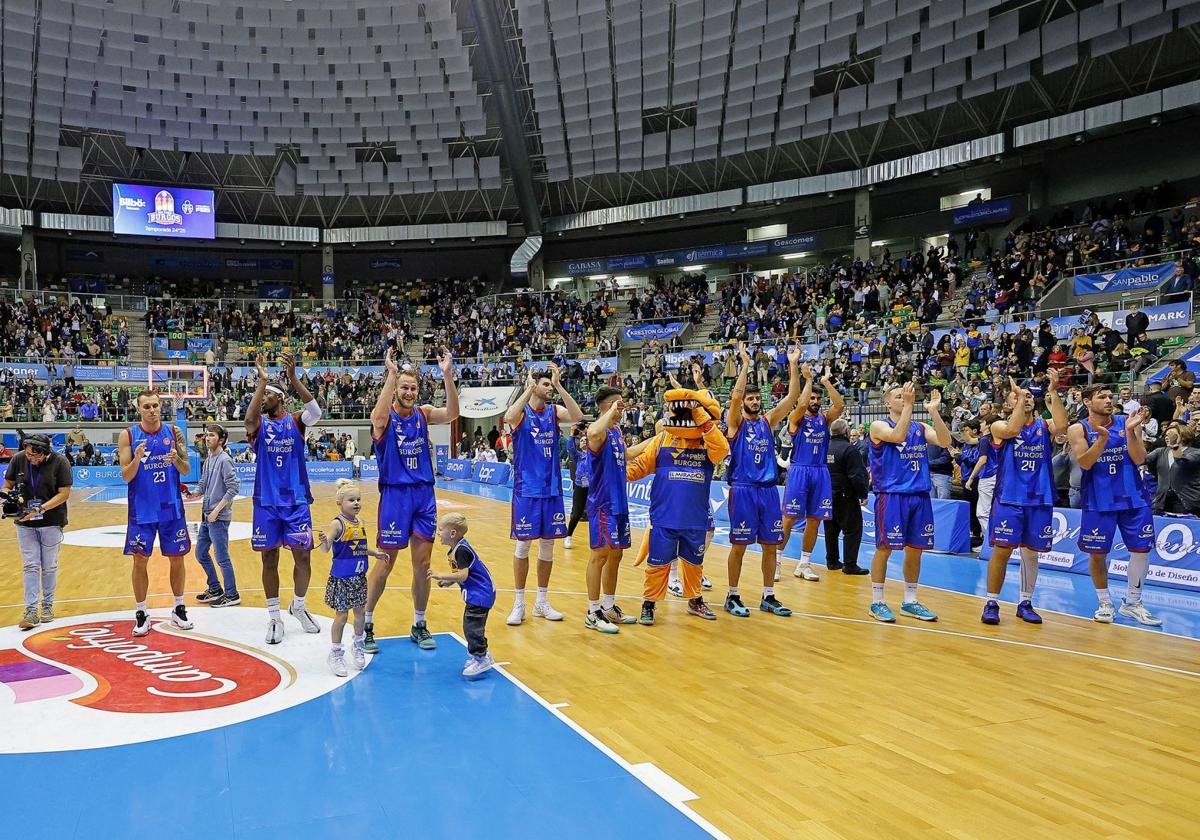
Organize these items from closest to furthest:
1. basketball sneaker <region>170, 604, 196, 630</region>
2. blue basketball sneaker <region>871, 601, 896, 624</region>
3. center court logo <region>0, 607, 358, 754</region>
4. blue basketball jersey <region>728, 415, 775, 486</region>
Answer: center court logo <region>0, 607, 358, 754</region>
basketball sneaker <region>170, 604, 196, 630</region>
blue basketball sneaker <region>871, 601, 896, 624</region>
blue basketball jersey <region>728, 415, 775, 486</region>

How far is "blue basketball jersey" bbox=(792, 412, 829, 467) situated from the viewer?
31.5 ft

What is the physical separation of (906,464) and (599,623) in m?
3.16

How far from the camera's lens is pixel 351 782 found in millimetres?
4059

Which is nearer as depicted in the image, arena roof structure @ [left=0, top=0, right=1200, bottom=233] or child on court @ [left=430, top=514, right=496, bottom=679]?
child on court @ [left=430, top=514, right=496, bottom=679]

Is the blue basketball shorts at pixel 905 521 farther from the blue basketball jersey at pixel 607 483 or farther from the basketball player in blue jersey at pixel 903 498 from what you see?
the blue basketball jersey at pixel 607 483

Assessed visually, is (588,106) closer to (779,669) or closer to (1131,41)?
(1131,41)

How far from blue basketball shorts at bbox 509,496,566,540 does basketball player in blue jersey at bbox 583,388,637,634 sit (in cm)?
30

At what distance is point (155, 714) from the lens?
5.01m

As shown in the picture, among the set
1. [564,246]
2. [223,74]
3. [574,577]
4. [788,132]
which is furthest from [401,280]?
[574,577]

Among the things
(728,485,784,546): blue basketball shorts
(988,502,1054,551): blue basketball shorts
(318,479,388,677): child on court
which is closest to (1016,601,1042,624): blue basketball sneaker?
(988,502,1054,551): blue basketball shorts

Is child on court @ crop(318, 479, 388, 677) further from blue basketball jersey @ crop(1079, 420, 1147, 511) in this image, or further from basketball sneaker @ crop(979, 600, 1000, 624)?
blue basketball jersey @ crop(1079, 420, 1147, 511)

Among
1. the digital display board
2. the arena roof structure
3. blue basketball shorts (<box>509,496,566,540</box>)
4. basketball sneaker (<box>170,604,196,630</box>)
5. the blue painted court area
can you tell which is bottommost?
the blue painted court area

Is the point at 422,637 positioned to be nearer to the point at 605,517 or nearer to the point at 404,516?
the point at 404,516

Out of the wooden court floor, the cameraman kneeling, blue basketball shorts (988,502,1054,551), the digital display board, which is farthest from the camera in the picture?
the digital display board
